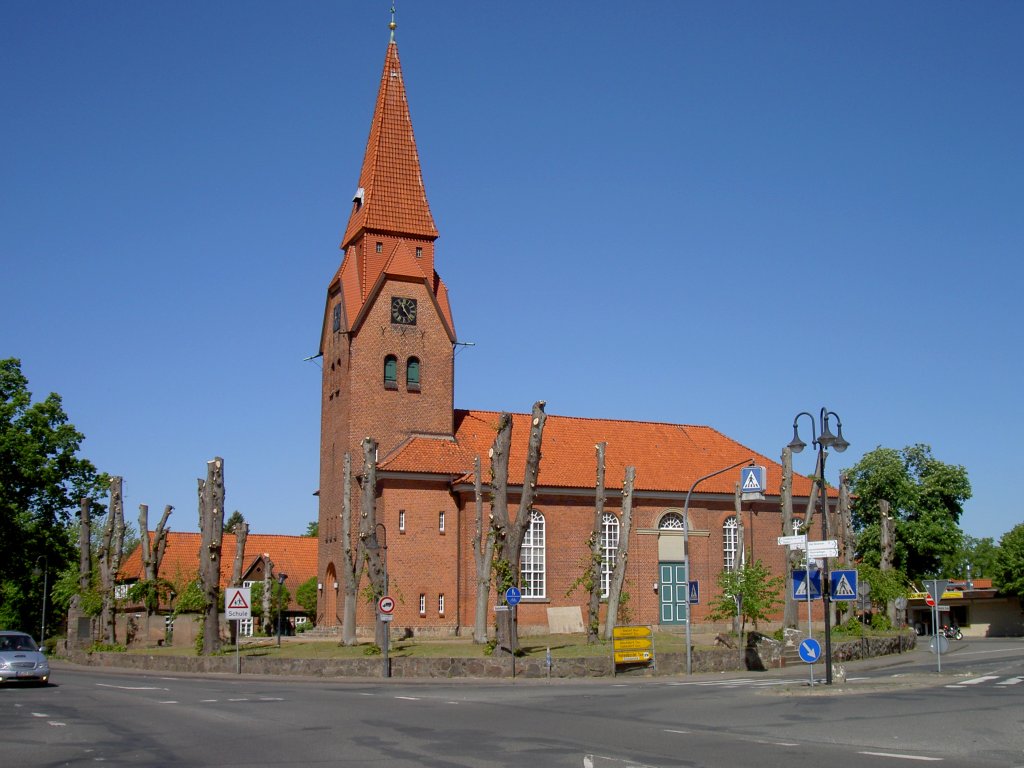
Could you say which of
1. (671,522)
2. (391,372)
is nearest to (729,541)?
(671,522)

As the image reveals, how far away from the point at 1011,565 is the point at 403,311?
48.2 m

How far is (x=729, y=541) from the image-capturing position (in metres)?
58.6

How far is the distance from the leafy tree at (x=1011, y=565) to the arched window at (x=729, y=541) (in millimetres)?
27463

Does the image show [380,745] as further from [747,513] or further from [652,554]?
[747,513]

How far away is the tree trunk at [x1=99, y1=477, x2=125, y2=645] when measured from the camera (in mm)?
49281

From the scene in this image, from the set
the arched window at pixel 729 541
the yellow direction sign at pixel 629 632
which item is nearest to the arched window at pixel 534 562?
the arched window at pixel 729 541

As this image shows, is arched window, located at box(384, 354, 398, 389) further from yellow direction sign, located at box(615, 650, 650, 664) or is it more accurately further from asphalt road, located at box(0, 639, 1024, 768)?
asphalt road, located at box(0, 639, 1024, 768)

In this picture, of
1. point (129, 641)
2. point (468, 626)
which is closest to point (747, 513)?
point (468, 626)

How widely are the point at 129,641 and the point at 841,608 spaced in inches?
1482

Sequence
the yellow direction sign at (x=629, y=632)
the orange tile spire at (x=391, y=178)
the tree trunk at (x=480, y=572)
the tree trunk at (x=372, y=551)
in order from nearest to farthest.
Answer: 1. the yellow direction sign at (x=629, y=632)
2. the tree trunk at (x=372, y=551)
3. the tree trunk at (x=480, y=572)
4. the orange tile spire at (x=391, y=178)

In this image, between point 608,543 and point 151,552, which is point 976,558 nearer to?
point 608,543

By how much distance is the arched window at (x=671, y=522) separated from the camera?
187ft

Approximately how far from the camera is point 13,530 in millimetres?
56625

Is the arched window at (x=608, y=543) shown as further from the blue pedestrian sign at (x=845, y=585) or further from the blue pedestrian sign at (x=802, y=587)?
the blue pedestrian sign at (x=845, y=585)
